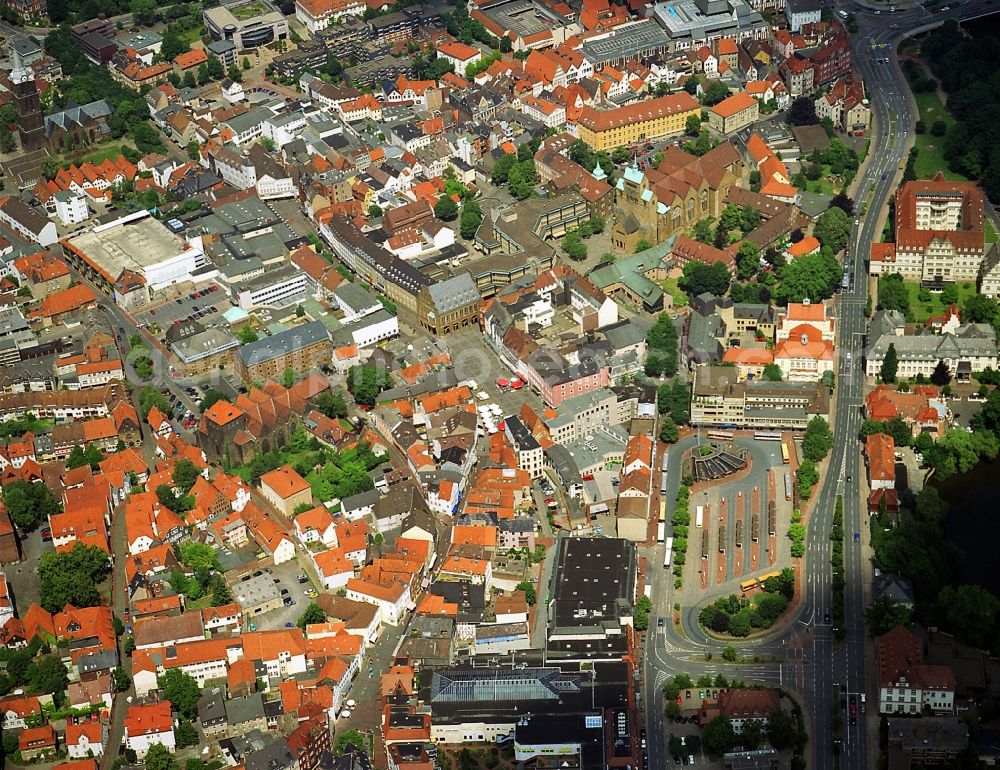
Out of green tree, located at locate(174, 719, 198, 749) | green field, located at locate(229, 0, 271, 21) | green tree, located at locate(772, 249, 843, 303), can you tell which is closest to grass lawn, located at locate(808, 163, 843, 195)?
green tree, located at locate(772, 249, 843, 303)

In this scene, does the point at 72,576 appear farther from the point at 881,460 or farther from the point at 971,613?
the point at 971,613

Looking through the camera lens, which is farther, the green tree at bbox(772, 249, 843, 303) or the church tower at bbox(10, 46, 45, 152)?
the church tower at bbox(10, 46, 45, 152)

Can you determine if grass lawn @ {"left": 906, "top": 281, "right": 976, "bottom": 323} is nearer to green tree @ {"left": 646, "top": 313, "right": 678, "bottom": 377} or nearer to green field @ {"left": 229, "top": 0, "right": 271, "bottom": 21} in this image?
green tree @ {"left": 646, "top": 313, "right": 678, "bottom": 377}

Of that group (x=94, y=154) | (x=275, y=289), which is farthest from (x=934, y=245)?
Result: (x=94, y=154)

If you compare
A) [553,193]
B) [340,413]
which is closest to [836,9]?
[553,193]

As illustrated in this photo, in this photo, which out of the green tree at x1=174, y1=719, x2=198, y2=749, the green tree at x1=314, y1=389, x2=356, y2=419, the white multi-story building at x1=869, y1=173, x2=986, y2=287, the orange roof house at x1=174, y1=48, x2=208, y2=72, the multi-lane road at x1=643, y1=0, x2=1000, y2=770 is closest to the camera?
the green tree at x1=174, y1=719, x2=198, y2=749

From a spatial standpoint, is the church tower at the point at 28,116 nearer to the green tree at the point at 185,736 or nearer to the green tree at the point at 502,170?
the green tree at the point at 502,170

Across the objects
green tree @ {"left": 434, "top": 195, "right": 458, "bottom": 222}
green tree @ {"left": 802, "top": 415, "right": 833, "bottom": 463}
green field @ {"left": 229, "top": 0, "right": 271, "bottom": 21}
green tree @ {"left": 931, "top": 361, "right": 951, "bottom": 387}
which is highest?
green field @ {"left": 229, "top": 0, "right": 271, "bottom": 21}

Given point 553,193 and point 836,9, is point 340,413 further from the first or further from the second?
point 836,9
